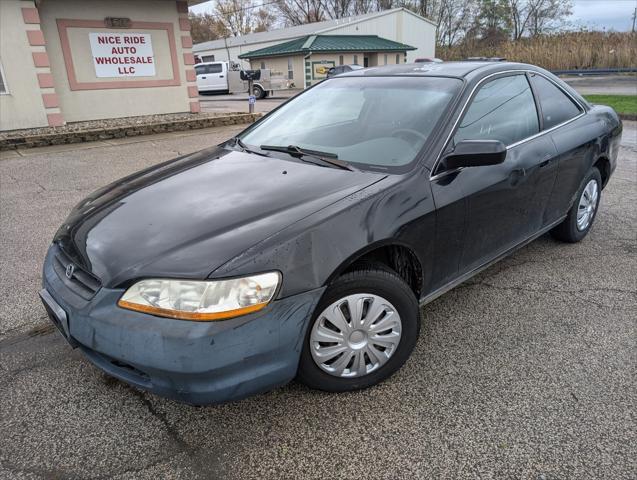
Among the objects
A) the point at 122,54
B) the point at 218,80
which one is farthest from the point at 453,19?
the point at 122,54

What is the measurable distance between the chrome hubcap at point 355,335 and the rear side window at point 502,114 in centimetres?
114

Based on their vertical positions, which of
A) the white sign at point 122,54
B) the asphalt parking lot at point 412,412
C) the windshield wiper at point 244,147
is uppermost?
the white sign at point 122,54

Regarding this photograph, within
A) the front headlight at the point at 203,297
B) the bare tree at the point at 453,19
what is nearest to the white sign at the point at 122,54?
the front headlight at the point at 203,297

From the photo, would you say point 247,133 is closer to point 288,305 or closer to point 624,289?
point 288,305

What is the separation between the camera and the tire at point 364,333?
2.22m

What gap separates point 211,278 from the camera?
1934 mm

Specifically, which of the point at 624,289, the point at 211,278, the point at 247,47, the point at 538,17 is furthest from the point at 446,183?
the point at 538,17

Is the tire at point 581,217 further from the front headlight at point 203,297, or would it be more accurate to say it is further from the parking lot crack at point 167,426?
the parking lot crack at point 167,426

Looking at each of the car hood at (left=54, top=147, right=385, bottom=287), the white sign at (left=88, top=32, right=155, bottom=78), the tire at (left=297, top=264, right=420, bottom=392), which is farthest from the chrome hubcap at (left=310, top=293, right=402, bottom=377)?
the white sign at (left=88, top=32, right=155, bottom=78)

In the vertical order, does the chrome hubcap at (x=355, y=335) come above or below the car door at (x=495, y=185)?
below

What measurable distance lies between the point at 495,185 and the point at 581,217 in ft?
5.70

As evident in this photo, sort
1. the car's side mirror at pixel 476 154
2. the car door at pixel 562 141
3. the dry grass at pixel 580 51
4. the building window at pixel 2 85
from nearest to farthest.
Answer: the car's side mirror at pixel 476 154 → the car door at pixel 562 141 → the building window at pixel 2 85 → the dry grass at pixel 580 51

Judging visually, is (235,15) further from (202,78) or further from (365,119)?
(365,119)

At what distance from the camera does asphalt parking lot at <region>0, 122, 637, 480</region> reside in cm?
204
